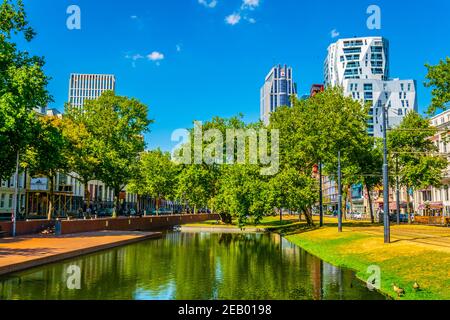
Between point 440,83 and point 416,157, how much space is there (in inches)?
943

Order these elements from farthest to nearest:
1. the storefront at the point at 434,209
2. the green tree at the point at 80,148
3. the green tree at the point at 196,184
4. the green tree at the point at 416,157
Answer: the storefront at the point at 434,209 → the green tree at the point at 196,184 → the green tree at the point at 416,157 → the green tree at the point at 80,148

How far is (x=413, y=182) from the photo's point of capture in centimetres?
5697

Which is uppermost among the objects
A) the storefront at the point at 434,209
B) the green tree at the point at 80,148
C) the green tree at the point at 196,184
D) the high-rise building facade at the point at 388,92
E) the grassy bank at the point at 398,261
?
the high-rise building facade at the point at 388,92

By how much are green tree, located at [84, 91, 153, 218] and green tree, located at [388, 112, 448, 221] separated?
3612 cm

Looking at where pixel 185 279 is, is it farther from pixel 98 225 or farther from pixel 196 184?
pixel 196 184

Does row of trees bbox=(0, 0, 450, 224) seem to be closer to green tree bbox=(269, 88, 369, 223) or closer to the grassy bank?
green tree bbox=(269, 88, 369, 223)

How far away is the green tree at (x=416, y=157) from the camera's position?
5622cm

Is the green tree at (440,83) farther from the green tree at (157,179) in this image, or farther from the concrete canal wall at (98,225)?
the green tree at (157,179)

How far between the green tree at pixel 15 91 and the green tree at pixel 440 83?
31.4 metres

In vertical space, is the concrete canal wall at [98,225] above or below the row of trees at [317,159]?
below

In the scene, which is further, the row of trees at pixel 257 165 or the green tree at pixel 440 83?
the row of trees at pixel 257 165

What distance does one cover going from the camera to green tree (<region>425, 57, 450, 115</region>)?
115ft

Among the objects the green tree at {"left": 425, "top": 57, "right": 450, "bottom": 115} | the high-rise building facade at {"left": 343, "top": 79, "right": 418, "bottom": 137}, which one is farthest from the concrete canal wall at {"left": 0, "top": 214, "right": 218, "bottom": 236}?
the high-rise building facade at {"left": 343, "top": 79, "right": 418, "bottom": 137}

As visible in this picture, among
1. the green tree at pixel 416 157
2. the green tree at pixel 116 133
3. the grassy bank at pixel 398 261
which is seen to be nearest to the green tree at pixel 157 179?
the green tree at pixel 116 133
